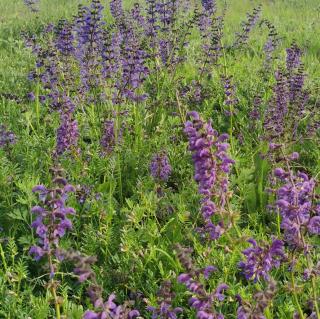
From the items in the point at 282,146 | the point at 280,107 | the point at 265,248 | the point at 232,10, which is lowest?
the point at 232,10

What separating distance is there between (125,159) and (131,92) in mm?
969

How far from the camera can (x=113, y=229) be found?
3.75 m

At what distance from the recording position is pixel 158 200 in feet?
12.2

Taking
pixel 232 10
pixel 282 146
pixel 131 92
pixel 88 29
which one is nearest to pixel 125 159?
pixel 131 92

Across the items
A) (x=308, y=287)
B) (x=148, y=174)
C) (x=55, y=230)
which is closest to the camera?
(x=55, y=230)

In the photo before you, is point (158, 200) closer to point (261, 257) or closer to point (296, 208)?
point (261, 257)

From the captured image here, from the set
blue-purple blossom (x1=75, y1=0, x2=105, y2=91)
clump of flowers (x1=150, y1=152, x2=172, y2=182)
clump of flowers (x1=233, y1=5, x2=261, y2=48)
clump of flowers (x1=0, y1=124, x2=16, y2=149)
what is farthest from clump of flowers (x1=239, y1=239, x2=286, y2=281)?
clump of flowers (x1=233, y1=5, x2=261, y2=48)

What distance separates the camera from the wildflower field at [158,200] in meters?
2.36

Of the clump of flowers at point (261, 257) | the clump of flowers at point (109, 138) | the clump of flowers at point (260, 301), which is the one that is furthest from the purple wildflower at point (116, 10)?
the clump of flowers at point (260, 301)

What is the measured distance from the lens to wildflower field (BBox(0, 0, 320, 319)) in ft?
7.75

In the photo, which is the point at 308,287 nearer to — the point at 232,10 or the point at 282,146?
the point at 282,146

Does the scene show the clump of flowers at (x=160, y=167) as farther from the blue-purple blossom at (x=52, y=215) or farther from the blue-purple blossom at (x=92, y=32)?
the blue-purple blossom at (x=52, y=215)

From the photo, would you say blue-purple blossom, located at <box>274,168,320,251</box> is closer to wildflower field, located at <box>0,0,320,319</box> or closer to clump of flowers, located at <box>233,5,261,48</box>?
wildflower field, located at <box>0,0,320,319</box>

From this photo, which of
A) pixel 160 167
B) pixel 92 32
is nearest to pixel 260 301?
pixel 160 167
